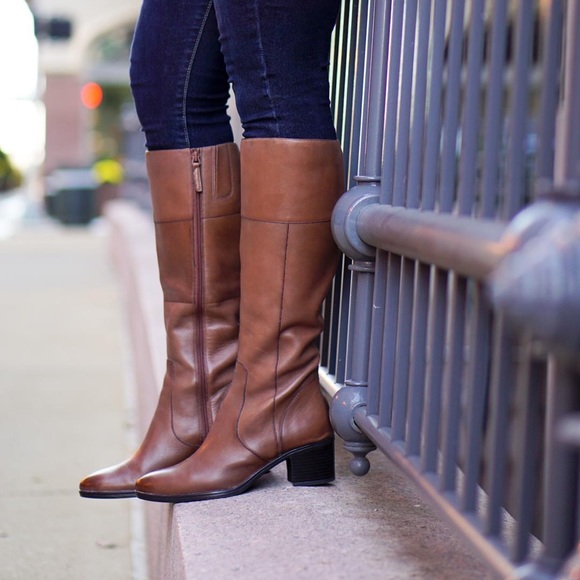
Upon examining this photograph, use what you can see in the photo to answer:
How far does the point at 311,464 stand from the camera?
1400mm

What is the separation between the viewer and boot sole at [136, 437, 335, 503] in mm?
1360

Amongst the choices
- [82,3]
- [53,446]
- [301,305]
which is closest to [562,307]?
[301,305]

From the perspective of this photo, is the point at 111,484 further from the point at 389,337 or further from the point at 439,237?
the point at 439,237

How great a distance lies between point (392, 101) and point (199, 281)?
1.42 ft

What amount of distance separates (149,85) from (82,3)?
19.4m

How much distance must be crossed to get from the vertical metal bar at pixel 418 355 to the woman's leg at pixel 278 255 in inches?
10.7

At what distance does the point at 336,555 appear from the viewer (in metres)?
1.11

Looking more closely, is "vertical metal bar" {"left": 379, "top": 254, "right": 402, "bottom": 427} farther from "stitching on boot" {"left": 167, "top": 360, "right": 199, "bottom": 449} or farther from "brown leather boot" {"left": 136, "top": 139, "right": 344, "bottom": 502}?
"stitching on boot" {"left": 167, "top": 360, "right": 199, "bottom": 449}

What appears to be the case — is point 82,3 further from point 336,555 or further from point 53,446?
point 336,555

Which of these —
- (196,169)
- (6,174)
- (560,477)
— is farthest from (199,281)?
(6,174)

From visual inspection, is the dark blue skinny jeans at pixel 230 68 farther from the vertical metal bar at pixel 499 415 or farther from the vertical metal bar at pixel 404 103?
the vertical metal bar at pixel 499 415

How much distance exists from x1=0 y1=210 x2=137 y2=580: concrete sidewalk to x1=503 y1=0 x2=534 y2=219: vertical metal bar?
1346 millimetres

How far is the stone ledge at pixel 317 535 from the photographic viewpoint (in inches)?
42.1

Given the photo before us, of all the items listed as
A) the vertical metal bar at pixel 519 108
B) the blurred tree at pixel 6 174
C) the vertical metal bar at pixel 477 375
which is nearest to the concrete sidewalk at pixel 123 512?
the vertical metal bar at pixel 477 375
